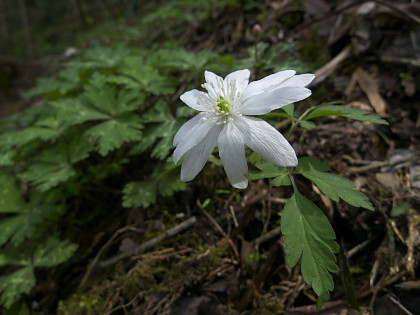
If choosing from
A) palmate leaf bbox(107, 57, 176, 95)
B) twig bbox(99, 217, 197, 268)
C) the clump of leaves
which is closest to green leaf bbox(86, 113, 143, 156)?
the clump of leaves

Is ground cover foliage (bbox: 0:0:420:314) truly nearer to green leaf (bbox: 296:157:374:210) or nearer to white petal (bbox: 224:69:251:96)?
green leaf (bbox: 296:157:374:210)

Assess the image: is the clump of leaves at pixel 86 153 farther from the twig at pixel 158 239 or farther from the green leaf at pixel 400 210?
the green leaf at pixel 400 210

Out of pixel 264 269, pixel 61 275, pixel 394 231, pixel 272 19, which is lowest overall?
pixel 61 275

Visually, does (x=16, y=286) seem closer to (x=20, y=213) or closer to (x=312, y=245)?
(x=20, y=213)

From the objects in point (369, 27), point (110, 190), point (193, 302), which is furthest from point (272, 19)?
point (193, 302)

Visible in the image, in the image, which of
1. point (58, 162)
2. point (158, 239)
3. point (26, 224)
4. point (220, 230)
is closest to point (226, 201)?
point (220, 230)

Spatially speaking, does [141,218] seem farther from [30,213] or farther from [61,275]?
[30,213]

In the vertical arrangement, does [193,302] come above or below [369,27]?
below

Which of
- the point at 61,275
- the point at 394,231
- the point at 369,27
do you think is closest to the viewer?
the point at 394,231
